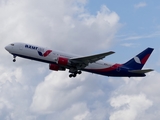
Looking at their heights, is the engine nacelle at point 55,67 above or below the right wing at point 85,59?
above

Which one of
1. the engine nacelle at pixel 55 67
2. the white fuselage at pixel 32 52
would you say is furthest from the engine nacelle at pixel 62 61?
the engine nacelle at pixel 55 67

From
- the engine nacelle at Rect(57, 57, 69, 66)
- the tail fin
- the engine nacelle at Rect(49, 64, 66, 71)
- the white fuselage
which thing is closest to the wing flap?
the engine nacelle at Rect(57, 57, 69, 66)

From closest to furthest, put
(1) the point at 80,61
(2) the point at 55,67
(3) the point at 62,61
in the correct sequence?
(3) the point at 62,61 → (1) the point at 80,61 → (2) the point at 55,67

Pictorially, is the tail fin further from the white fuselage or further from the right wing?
the white fuselage

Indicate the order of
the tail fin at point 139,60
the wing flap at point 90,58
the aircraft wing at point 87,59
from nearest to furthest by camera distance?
the wing flap at point 90,58 → the aircraft wing at point 87,59 → the tail fin at point 139,60

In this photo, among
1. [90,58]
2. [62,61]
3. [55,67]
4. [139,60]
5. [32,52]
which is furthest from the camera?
[139,60]

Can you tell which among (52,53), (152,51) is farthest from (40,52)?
(152,51)

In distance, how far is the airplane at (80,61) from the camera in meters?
102

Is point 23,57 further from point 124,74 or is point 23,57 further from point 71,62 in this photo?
point 124,74

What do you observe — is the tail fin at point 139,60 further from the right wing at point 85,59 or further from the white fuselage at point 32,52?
the white fuselage at point 32,52

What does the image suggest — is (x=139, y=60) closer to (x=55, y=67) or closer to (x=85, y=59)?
(x=85, y=59)

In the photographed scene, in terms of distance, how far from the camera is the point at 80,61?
105m

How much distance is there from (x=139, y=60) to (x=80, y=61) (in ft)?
46.5

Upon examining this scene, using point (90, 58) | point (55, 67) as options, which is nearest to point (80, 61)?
point (90, 58)
